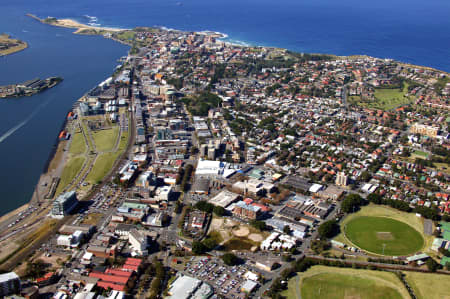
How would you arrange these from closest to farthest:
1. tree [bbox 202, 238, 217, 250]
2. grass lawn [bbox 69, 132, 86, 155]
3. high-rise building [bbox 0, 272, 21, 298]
Answer: high-rise building [bbox 0, 272, 21, 298], tree [bbox 202, 238, 217, 250], grass lawn [bbox 69, 132, 86, 155]

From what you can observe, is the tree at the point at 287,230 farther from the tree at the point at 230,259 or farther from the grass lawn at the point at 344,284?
the tree at the point at 230,259

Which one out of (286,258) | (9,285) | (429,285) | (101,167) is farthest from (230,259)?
(101,167)

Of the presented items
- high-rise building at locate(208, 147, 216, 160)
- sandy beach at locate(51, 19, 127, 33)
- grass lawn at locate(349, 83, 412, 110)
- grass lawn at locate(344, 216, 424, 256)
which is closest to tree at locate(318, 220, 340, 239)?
grass lawn at locate(344, 216, 424, 256)

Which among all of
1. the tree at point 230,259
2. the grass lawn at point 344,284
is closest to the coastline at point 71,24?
the tree at point 230,259

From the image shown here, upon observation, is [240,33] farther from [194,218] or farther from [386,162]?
[194,218]

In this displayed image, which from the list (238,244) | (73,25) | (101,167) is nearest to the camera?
(238,244)

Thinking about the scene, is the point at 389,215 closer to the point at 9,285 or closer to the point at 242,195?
the point at 242,195

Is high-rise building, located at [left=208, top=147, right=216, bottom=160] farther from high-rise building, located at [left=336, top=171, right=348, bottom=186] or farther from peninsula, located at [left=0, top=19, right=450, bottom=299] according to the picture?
high-rise building, located at [left=336, top=171, right=348, bottom=186]
